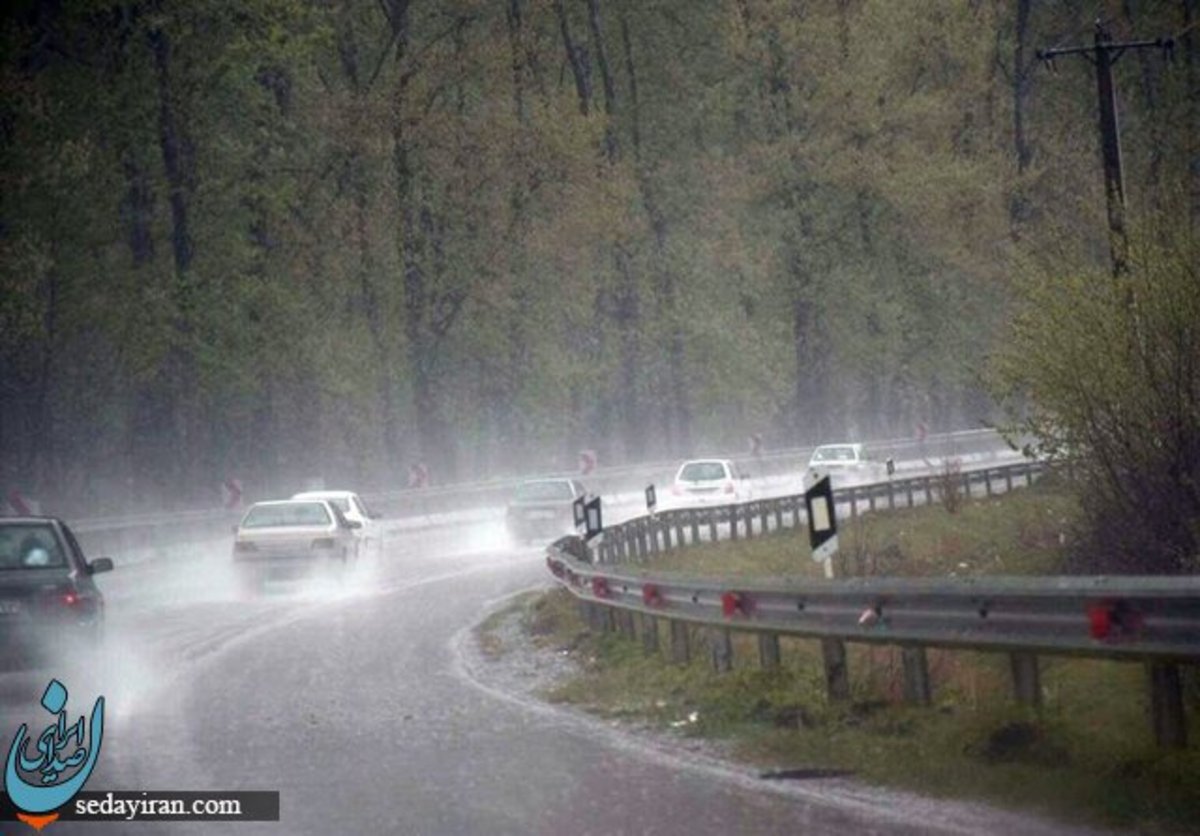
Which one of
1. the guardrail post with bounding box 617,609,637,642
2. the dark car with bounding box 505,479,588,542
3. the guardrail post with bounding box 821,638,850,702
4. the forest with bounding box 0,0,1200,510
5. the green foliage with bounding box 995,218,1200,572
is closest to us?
the guardrail post with bounding box 821,638,850,702

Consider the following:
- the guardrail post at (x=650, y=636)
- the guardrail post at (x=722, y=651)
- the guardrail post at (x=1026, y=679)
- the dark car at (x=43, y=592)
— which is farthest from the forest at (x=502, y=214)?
the guardrail post at (x=1026, y=679)

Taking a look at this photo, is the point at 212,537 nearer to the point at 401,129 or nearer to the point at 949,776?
the point at 401,129

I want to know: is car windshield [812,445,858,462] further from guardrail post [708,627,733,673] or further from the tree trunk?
guardrail post [708,627,733,673]

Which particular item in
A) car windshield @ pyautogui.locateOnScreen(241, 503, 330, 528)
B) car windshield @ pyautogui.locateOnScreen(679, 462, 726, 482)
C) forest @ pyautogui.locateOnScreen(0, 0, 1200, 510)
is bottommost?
car windshield @ pyautogui.locateOnScreen(679, 462, 726, 482)

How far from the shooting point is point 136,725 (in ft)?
51.9

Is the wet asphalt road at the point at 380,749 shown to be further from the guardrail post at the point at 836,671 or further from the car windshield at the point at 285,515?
the car windshield at the point at 285,515

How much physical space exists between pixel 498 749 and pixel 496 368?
58.9 m

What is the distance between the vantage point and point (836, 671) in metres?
15.4

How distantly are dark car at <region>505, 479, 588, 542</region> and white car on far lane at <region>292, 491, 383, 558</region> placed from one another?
760cm

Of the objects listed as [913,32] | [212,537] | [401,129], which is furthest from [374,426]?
[212,537]

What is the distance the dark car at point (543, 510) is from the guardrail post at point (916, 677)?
32072 mm

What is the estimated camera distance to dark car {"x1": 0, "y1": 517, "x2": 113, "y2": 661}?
1789 cm

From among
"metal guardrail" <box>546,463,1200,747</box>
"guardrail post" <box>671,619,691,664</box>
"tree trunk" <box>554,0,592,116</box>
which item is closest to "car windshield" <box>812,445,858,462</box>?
"tree trunk" <box>554,0,592,116</box>

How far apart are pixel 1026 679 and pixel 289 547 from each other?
20991mm
